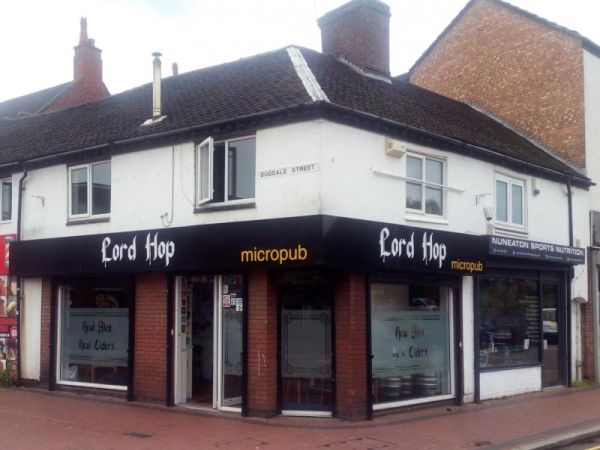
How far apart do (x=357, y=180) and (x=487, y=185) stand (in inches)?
163

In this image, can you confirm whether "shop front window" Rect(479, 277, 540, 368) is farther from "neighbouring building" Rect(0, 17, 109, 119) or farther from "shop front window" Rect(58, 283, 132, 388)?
"neighbouring building" Rect(0, 17, 109, 119)

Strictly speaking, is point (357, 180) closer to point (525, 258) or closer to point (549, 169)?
point (525, 258)

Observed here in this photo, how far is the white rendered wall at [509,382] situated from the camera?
14.1 metres

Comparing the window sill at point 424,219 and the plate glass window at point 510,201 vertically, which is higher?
the plate glass window at point 510,201

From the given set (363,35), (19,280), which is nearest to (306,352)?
(19,280)

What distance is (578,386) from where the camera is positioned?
1648cm

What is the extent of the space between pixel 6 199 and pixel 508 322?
1141 cm

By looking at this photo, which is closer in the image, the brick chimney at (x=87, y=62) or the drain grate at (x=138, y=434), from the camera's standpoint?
the drain grate at (x=138, y=434)

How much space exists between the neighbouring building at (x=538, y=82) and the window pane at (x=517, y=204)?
2556mm

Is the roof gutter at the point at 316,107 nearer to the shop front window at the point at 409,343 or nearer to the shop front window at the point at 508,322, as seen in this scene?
the shop front window at the point at 508,322

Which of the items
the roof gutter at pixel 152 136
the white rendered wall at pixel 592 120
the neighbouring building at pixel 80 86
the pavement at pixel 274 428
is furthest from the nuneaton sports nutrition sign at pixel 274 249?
the neighbouring building at pixel 80 86

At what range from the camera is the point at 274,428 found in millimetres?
10820

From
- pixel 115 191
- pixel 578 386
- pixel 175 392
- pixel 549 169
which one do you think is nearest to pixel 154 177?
pixel 115 191

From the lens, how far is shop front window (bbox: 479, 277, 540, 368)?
47.4 feet
